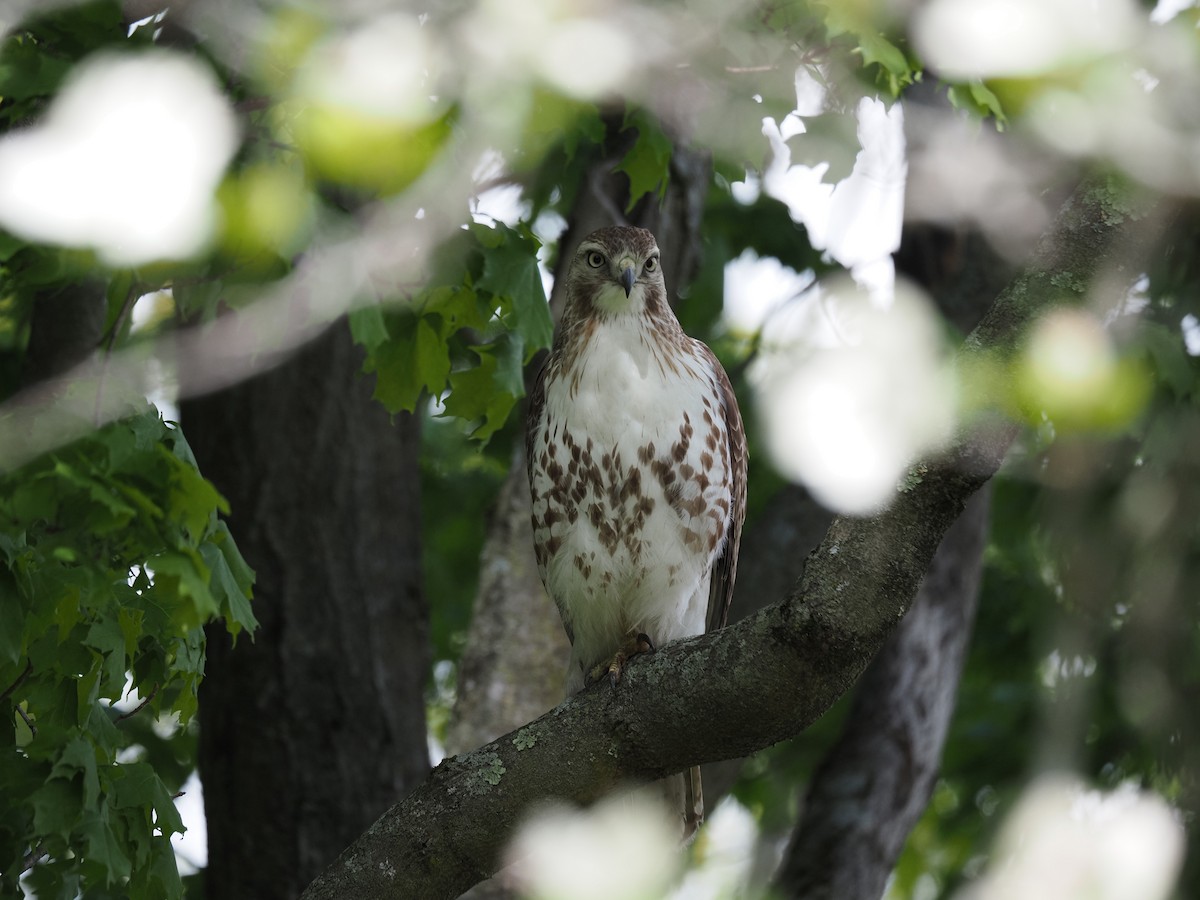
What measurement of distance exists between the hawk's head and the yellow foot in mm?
1061

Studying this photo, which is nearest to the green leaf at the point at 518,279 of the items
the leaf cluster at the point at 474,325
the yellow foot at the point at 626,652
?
the leaf cluster at the point at 474,325

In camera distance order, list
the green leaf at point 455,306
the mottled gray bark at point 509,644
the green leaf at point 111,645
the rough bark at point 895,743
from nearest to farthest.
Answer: the green leaf at point 111,645 < the green leaf at point 455,306 < the mottled gray bark at point 509,644 < the rough bark at point 895,743

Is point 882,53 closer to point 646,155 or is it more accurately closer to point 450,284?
point 646,155

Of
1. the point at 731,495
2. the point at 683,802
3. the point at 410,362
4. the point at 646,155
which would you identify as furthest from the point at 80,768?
the point at 646,155

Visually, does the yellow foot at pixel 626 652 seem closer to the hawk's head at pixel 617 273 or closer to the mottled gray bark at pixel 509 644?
the mottled gray bark at pixel 509 644

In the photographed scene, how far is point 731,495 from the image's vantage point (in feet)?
15.2

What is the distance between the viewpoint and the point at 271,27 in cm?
326

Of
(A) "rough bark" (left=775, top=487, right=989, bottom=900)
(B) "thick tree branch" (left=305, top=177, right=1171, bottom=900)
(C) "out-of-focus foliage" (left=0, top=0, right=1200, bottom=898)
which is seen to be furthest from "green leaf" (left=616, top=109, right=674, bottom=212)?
(A) "rough bark" (left=775, top=487, right=989, bottom=900)

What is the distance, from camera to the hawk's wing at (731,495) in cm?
466

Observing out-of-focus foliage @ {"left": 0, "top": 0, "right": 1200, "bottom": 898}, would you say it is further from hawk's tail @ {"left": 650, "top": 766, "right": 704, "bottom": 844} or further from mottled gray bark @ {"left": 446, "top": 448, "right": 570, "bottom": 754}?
hawk's tail @ {"left": 650, "top": 766, "right": 704, "bottom": 844}

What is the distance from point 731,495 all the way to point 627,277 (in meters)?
0.78

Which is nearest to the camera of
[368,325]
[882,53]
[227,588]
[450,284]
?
Answer: [227,588]

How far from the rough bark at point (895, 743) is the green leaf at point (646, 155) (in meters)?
2.36

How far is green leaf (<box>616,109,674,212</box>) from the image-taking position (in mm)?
4352
